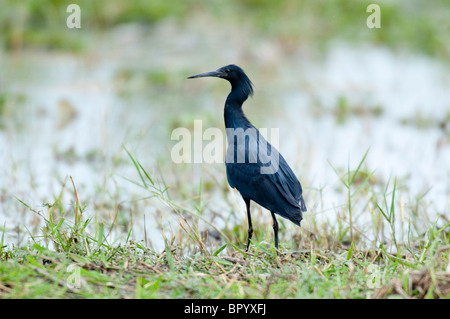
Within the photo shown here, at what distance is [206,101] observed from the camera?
1033 centimetres

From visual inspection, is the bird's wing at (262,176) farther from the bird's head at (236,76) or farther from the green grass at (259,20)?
the green grass at (259,20)

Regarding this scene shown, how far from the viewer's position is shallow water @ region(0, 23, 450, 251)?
6223mm

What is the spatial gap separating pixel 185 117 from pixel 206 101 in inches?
62.7

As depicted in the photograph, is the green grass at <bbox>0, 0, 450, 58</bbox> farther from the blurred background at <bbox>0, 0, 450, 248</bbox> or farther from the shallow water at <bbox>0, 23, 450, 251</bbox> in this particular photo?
the shallow water at <bbox>0, 23, 450, 251</bbox>

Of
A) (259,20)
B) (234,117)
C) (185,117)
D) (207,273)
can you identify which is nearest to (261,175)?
(234,117)

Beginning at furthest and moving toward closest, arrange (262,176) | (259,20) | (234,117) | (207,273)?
(259,20) → (234,117) → (262,176) → (207,273)

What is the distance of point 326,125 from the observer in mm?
9336

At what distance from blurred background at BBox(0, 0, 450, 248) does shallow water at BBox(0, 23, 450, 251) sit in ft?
0.10

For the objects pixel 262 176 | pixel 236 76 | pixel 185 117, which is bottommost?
pixel 262 176

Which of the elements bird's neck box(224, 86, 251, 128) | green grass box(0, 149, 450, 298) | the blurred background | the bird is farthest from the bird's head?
green grass box(0, 149, 450, 298)

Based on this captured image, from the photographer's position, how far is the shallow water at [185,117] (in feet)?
20.4

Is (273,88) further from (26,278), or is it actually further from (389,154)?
(26,278)

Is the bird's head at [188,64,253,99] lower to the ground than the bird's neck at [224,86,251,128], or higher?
higher

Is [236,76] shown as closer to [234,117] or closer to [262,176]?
[234,117]
